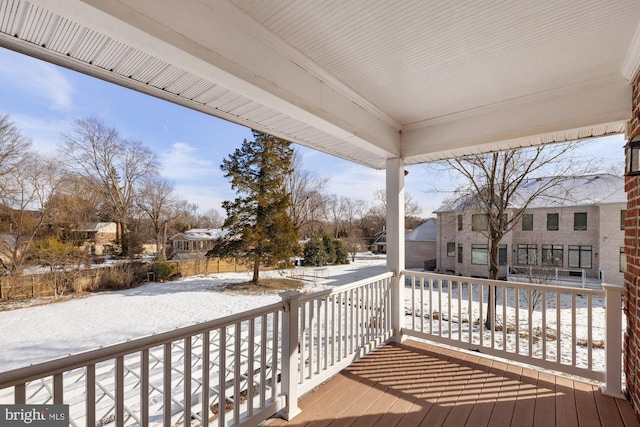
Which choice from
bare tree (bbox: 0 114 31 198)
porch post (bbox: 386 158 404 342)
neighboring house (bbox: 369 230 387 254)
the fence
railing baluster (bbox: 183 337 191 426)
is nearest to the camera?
railing baluster (bbox: 183 337 191 426)

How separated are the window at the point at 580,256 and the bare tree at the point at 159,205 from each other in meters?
17.0

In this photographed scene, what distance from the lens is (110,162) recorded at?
10.8 meters

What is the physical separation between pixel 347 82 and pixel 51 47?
72.1 inches

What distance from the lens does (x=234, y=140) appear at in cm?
1216

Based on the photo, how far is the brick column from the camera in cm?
192

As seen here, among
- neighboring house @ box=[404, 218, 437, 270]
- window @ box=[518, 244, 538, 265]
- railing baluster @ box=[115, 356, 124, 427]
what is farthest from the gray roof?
railing baluster @ box=[115, 356, 124, 427]

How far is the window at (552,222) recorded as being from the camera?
12156mm

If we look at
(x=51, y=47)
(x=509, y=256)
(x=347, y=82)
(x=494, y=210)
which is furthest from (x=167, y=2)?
(x=509, y=256)

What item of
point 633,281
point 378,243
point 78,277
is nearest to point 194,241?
point 78,277

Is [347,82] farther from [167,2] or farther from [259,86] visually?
[167,2]

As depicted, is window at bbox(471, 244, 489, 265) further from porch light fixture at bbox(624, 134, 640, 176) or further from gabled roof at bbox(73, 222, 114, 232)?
gabled roof at bbox(73, 222, 114, 232)

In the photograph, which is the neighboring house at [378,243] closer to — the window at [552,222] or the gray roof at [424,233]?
the gray roof at [424,233]

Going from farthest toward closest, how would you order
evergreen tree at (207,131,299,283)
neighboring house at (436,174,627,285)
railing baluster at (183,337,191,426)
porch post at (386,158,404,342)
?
evergreen tree at (207,131,299,283) < neighboring house at (436,174,627,285) < porch post at (386,158,404,342) < railing baluster at (183,337,191,426)

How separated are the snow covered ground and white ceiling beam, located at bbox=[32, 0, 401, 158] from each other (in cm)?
723
